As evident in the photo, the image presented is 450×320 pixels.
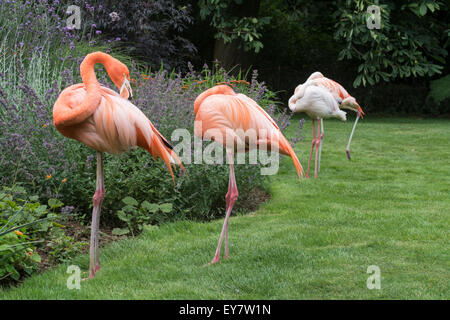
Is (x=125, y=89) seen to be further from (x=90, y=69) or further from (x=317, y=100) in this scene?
(x=317, y=100)

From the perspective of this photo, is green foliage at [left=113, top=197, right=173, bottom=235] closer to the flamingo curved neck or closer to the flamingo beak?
the flamingo beak

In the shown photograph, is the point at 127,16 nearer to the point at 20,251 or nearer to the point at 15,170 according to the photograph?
the point at 15,170

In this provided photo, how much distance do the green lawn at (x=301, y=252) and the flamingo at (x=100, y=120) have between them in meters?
0.42

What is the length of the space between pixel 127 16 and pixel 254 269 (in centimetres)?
970

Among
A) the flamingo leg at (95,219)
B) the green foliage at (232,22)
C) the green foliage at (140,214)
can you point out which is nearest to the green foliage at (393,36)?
the green foliage at (232,22)

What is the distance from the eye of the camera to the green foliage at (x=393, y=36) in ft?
40.5

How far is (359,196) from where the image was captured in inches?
234

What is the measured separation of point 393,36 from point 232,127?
1115 centimetres

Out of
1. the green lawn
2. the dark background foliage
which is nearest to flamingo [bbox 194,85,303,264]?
the green lawn

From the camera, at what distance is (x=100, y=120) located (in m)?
3.30

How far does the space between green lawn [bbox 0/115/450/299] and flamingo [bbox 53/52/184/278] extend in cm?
42

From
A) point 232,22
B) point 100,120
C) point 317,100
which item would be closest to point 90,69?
point 100,120
